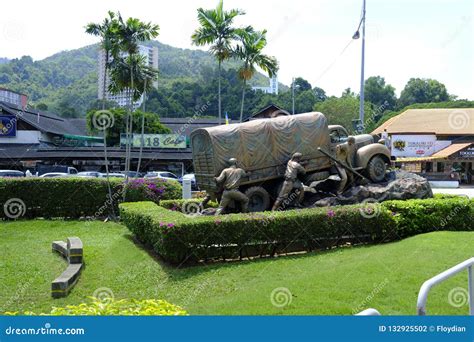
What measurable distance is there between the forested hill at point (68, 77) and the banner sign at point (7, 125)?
16.2 meters

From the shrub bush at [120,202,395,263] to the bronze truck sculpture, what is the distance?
2.41m

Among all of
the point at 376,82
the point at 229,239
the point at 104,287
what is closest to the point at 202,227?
the point at 229,239

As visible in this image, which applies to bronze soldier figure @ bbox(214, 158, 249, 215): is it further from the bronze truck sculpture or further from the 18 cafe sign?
the 18 cafe sign

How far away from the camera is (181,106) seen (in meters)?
62.6

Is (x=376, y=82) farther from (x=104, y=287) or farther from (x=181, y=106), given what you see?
(x=104, y=287)

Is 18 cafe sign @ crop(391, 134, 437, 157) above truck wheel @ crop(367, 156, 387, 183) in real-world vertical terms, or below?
above

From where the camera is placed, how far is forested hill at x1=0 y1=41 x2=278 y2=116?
7681 centimetres

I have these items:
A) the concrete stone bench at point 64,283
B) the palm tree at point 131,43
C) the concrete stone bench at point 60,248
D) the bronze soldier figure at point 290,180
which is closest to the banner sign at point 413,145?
the palm tree at point 131,43

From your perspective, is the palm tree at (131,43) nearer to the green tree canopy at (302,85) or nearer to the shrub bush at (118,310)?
the shrub bush at (118,310)

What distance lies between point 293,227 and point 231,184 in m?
2.46

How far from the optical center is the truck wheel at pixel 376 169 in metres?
14.5

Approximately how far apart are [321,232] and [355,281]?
321cm

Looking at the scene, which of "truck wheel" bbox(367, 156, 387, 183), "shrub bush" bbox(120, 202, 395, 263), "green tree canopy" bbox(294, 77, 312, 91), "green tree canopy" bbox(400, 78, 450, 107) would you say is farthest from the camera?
"green tree canopy" bbox(400, 78, 450, 107)

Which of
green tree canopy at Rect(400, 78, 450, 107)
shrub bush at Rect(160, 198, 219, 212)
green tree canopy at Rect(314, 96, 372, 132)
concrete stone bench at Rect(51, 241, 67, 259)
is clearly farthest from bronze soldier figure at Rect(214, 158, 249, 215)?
green tree canopy at Rect(400, 78, 450, 107)
